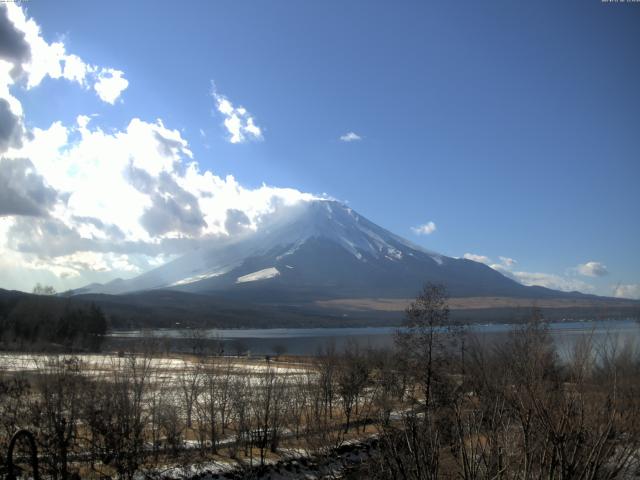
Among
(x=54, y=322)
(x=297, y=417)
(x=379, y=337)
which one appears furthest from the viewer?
(x=379, y=337)

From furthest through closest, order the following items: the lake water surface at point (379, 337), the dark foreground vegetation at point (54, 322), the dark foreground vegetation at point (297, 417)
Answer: the dark foreground vegetation at point (54, 322)
the lake water surface at point (379, 337)
the dark foreground vegetation at point (297, 417)

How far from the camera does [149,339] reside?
25.6 meters

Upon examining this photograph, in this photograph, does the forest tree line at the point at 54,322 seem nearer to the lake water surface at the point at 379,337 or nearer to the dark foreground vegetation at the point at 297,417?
the lake water surface at the point at 379,337

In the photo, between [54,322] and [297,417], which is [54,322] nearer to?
[54,322]

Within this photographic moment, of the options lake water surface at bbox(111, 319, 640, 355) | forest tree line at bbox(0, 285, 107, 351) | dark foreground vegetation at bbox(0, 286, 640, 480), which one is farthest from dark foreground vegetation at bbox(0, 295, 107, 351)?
dark foreground vegetation at bbox(0, 286, 640, 480)

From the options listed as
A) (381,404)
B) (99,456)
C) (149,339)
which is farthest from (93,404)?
(381,404)

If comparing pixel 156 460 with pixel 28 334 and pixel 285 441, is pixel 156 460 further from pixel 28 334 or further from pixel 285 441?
pixel 28 334

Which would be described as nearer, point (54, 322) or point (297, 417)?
point (297, 417)

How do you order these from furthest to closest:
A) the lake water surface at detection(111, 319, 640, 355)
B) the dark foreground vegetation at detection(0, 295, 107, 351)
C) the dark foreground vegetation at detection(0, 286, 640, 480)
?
the dark foreground vegetation at detection(0, 295, 107, 351), the lake water surface at detection(111, 319, 640, 355), the dark foreground vegetation at detection(0, 286, 640, 480)

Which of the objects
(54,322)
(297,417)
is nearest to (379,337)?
(54,322)

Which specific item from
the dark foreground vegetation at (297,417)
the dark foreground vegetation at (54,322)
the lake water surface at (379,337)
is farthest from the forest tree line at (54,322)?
the dark foreground vegetation at (297,417)

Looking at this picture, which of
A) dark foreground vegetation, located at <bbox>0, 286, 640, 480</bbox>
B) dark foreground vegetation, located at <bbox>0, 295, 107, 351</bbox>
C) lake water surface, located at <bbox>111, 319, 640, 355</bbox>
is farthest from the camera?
dark foreground vegetation, located at <bbox>0, 295, 107, 351</bbox>

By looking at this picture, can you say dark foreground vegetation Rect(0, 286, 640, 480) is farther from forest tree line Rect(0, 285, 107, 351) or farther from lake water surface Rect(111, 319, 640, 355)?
forest tree line Rect(0, 285, 107, 351)

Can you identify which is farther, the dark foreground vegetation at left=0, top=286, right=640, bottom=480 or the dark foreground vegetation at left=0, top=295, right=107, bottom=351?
the dark foreground vegetation at left=0, top=295, right=107, bottom=351
